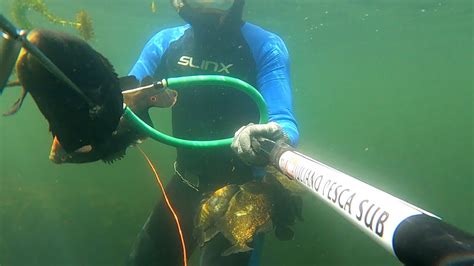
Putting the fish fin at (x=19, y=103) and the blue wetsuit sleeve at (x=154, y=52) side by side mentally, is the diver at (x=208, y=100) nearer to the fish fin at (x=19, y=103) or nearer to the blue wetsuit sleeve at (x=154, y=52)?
the blue wetsuit sleeve at (x=154, y=52)

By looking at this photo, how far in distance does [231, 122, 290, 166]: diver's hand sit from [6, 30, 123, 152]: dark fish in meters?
0.89

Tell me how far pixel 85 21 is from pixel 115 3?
21486 millimetres

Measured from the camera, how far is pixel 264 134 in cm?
276

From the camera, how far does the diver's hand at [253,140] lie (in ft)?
8.70

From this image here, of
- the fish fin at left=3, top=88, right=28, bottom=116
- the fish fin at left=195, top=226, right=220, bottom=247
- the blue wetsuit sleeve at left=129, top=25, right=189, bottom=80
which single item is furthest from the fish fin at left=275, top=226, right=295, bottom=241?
the fish fin at left=3, top=88, right=28, bottom=116

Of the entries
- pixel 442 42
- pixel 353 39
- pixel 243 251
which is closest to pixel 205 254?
pixel 243 251

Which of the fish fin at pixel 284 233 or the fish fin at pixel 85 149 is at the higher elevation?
the fish fin at pixel 85 149

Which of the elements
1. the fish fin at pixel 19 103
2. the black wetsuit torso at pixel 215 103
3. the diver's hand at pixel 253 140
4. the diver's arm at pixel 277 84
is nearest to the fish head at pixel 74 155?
Result: the fish fin at pixel 19 103

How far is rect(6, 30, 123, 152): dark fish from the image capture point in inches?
70.9

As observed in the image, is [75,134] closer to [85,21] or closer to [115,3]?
[85,21]

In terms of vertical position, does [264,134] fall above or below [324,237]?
above

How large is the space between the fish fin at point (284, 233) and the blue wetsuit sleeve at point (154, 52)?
8.35 ft

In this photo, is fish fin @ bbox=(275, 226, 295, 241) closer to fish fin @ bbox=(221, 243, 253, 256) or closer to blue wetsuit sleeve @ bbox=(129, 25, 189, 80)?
fish fin @ bbox=(221, 243, 253, 256)

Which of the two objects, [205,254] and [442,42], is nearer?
[205,254]
